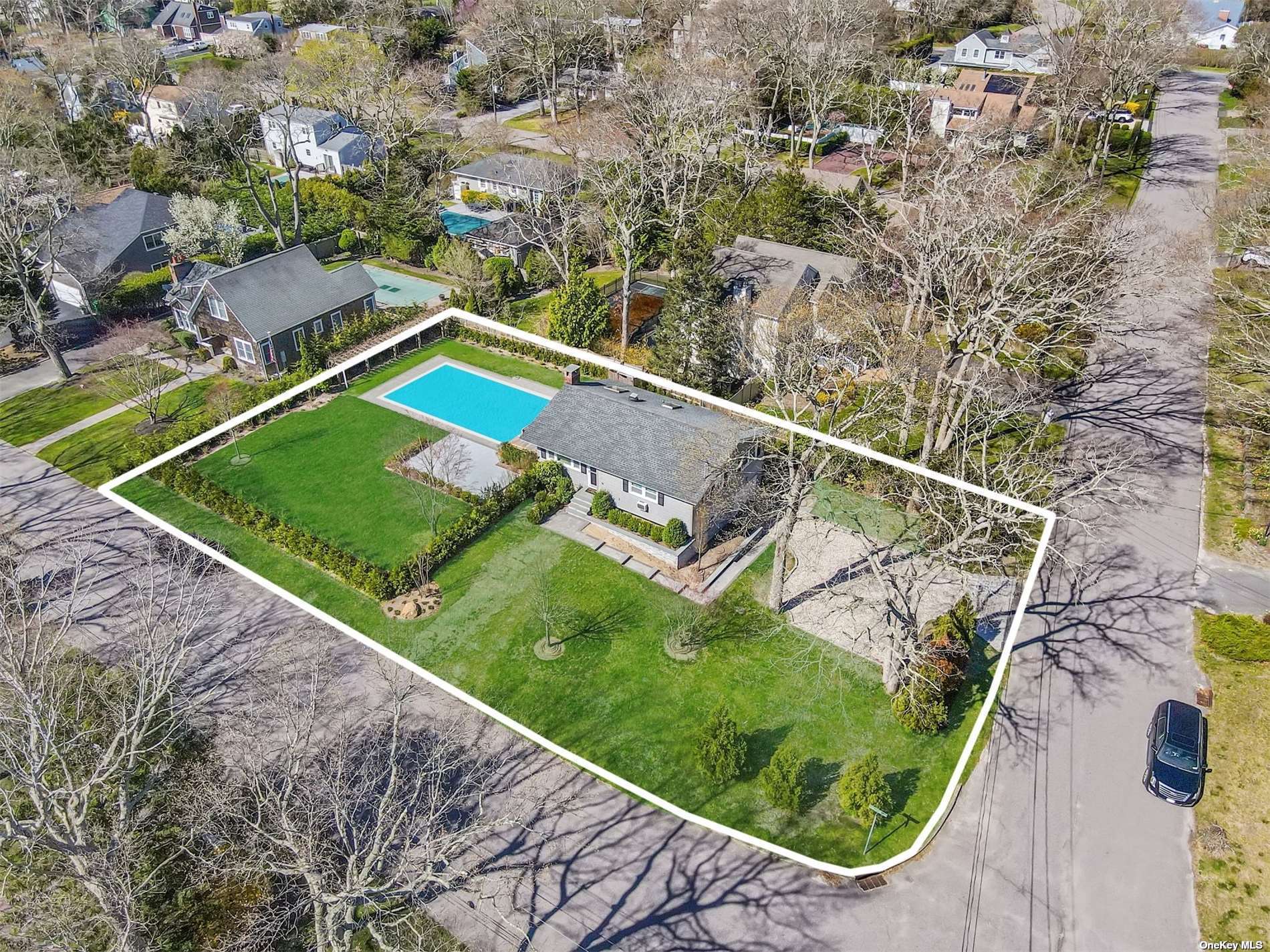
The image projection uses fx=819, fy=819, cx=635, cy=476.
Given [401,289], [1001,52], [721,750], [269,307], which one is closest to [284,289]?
[269,307]

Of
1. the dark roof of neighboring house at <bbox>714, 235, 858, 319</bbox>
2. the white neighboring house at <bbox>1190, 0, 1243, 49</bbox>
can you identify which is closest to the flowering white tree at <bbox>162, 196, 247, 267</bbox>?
the dark roof of neighboring house at <bbox>714, 235, 858, 319</bbox>

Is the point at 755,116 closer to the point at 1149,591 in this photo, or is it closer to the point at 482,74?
the point at 482,74

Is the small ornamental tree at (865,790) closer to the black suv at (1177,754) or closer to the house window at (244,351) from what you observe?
the black suv at (1177,754)

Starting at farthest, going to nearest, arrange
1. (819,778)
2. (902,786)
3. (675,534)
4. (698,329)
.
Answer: (698,329) → (675,534) → (819,778) → (902,786)

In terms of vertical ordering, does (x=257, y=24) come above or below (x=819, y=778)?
above

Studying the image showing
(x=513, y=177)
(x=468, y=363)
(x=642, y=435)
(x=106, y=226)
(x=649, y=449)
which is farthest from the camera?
(x=513, y=177)

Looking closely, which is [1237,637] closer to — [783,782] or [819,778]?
[819,778]

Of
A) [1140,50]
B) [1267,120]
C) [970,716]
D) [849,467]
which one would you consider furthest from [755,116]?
[970,716]
